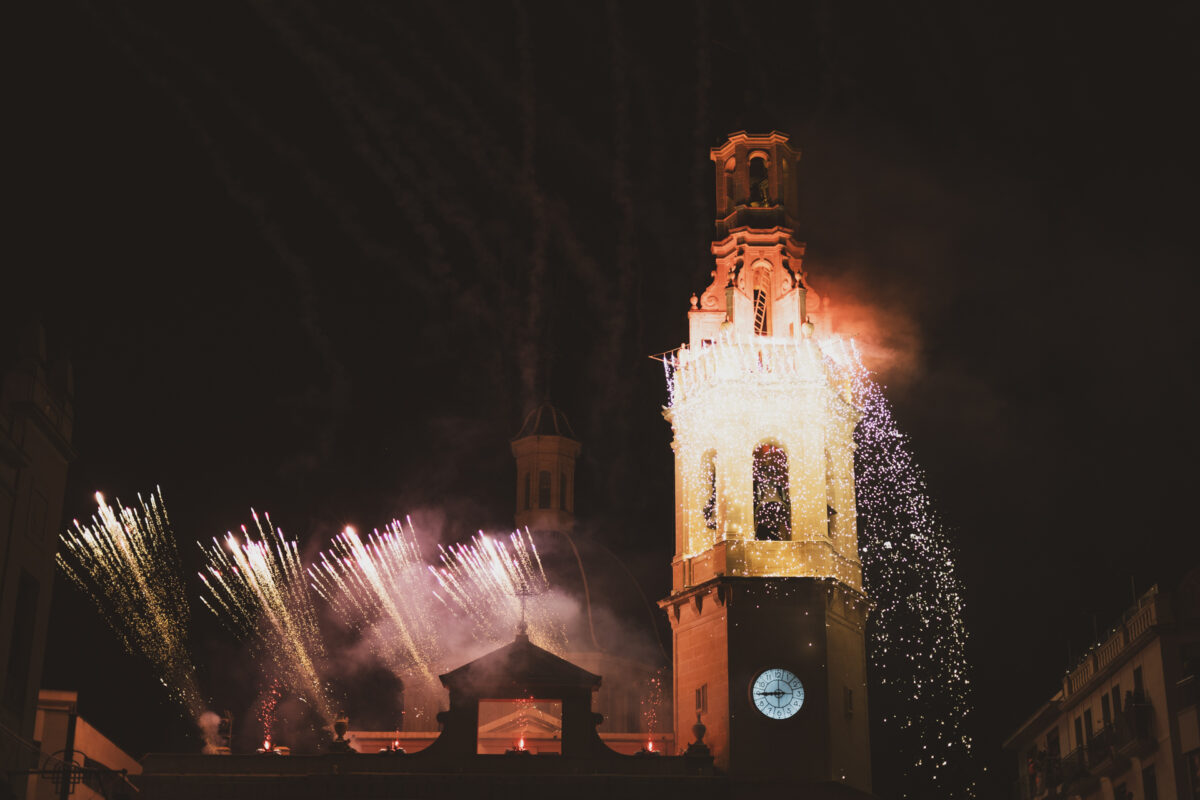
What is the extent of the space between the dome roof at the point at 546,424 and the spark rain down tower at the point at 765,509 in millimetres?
22139

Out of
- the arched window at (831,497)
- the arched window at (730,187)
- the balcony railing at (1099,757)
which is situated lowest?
the balcony railing at (1099,757)

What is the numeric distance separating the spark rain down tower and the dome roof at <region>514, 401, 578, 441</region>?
72.6ft

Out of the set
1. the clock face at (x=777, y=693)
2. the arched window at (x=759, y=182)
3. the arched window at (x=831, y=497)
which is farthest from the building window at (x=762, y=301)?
the clock face at (x=777, y=693)

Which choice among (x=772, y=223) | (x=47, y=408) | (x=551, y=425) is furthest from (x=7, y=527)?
(x=551, y=425)

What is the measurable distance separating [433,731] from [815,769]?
57.1 ft

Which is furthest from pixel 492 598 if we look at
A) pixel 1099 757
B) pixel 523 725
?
pixel 1099 757

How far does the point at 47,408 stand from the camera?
30.4m

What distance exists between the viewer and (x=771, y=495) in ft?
157

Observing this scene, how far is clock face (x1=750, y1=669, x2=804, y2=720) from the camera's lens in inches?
1747

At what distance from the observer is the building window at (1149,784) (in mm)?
39944

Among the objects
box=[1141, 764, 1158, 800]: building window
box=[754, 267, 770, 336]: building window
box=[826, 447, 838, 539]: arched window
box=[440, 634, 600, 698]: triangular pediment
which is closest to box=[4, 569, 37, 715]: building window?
box=[440, 634, 600, 698]: triangular pediment

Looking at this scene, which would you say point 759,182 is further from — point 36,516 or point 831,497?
point 36,516

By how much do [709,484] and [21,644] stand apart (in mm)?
23033

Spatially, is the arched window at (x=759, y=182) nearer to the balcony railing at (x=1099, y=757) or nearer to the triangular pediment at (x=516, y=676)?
the triangular pediment at (x=516, y=676)
